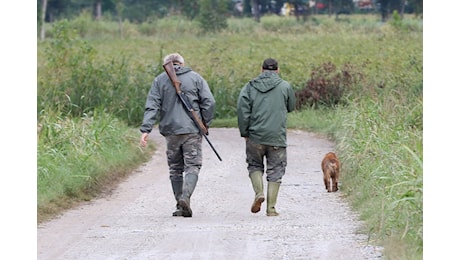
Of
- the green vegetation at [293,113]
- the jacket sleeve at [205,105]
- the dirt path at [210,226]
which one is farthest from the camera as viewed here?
the jacket sleeve at [205,105]

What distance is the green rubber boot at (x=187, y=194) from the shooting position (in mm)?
11617

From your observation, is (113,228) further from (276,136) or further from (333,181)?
(333,181)

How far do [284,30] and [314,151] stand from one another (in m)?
35.0

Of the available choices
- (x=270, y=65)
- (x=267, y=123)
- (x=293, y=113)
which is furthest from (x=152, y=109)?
(x=293, y=113)

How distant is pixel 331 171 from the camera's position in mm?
13633

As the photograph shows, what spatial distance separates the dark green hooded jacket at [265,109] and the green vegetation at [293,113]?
1278mm

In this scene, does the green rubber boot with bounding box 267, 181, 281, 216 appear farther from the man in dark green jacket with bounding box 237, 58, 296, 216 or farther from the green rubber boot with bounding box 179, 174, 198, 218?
the green rubber boot with bounding box 179, 174, 198, 218

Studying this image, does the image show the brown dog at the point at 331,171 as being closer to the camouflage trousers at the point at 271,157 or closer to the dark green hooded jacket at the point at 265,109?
the camouflage trousers at the point at 271,157

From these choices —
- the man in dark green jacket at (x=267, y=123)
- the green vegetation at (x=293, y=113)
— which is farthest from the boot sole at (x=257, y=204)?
the green vegetation at (x=293, y=113)

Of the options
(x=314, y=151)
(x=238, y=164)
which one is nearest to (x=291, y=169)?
(x=238, y=164)

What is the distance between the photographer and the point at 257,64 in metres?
35.0

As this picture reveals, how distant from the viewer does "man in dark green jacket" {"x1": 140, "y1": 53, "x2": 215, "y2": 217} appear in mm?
11742

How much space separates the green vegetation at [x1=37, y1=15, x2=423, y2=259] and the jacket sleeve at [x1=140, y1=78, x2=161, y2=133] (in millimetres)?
1464

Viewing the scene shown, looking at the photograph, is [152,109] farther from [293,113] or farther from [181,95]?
[293,113]
